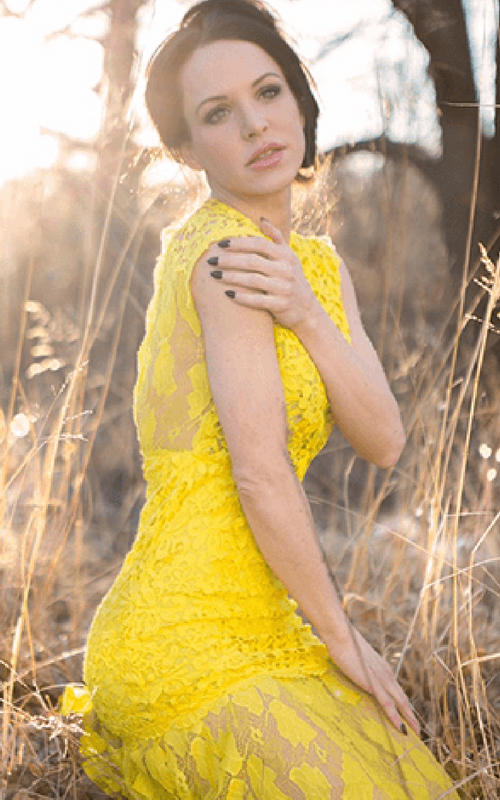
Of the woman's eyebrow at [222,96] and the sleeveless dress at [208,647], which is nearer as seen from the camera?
the sleeveless dress at [208,647]

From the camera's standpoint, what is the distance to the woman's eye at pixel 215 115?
1517 millimetres

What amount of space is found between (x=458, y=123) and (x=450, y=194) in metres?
0.28

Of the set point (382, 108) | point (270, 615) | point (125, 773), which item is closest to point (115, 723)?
point (125, 773)

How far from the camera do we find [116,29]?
2.36 m

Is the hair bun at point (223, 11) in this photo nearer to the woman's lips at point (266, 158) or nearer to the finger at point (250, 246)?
the woman's lips at point (266, 158)

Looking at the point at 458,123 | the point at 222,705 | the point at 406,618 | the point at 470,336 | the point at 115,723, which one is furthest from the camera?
the point at 458,123

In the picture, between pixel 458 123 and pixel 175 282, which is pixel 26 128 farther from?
pixel 458 123

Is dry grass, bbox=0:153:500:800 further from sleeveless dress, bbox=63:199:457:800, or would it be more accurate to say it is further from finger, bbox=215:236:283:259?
finger, bbox=215:236:283:259

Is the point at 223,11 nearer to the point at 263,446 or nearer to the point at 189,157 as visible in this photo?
the point at 189,157

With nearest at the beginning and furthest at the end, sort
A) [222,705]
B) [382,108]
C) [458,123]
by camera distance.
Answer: [222,705]
[382,108]
[458,123]

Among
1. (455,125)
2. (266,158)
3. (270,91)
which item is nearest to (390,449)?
(266,158)

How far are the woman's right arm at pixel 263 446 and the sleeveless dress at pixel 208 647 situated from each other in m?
0.07

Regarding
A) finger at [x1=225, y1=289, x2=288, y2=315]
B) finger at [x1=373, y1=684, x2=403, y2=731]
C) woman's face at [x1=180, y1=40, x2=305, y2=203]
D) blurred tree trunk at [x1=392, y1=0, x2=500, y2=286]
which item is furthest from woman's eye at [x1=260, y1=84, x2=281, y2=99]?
blurred tree trunk at [x1=392, y1=0, x2=500, y2=286]

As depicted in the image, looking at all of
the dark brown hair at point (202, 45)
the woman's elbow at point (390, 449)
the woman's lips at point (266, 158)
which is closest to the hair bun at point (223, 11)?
the dark brown hair at point (202, 45)
